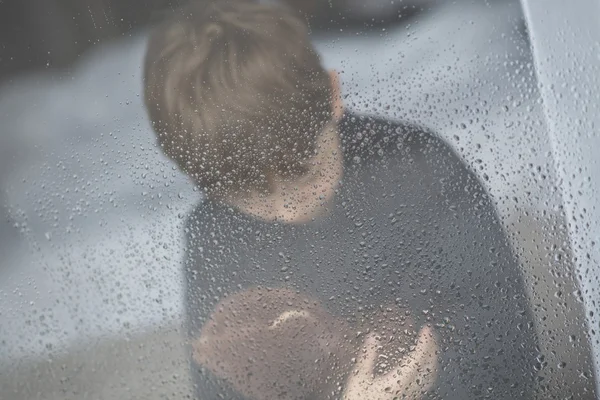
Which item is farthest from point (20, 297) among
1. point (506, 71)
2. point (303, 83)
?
point (506, 71)

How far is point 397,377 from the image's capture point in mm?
461

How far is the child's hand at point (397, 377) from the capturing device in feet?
1.50

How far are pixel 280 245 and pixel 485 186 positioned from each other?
0.17 metres

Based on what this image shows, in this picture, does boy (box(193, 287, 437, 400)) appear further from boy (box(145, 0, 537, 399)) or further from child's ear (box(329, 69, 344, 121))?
child's ear (box(329, 69, 344, 121))

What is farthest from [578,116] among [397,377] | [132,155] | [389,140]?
[132,155]

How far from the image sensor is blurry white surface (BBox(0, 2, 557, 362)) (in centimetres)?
48

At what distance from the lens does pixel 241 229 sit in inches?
19.6

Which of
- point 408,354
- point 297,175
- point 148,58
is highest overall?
point 148,58

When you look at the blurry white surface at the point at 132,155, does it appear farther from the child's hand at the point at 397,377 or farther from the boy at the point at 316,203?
the child's hand at the point at 397,377

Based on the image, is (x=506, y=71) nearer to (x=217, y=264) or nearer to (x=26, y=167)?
(x=217, y=264)

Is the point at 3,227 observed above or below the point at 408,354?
above

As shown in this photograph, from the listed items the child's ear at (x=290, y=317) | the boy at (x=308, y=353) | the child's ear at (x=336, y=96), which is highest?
the child's ear at (x=336, y=96)

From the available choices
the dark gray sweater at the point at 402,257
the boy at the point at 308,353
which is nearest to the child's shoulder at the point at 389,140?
the dark gray sweater at the point at 402,257

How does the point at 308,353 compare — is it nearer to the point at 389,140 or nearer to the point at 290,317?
the point at 290,317
